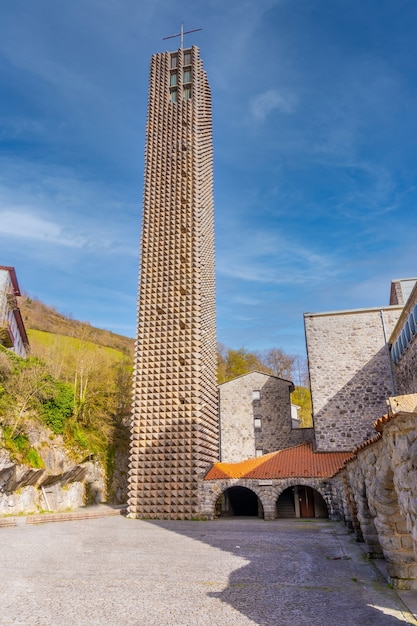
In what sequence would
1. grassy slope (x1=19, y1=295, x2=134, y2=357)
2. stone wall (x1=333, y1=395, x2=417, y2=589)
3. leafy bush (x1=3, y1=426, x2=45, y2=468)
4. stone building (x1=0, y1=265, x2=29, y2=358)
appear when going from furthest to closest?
grassy slope (x1=19, y1=295, x2=134, y2=357), stone building (x1=0, y1=265, x2=29, y2=358), leafy bush (x1=3, y1=426, x2=45, y2=468), stone wall (x1=333, y1=395, x2=417, y2=589)

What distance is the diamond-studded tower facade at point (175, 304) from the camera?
64.8ft

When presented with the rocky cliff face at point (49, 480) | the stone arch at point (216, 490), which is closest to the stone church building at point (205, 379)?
the stone arch at point (216, 490)

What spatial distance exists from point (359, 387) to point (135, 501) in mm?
11843

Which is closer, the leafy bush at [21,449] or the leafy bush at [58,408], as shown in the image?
the leafy bush at [21,449]

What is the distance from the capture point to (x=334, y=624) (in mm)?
5402

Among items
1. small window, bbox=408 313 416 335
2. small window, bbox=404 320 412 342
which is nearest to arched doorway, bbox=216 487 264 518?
small window, bbox=404 320 412 342

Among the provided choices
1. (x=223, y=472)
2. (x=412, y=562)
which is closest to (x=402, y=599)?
(x=412, y=562)

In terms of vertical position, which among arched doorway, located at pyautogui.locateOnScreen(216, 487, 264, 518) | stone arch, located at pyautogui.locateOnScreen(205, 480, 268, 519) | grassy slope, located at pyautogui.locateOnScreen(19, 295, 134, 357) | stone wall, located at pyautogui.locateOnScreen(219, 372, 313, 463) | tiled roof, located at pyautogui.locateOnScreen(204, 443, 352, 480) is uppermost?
grassy slope, located at pyautogui.locateOnScreen(19, 295, 134, 357)

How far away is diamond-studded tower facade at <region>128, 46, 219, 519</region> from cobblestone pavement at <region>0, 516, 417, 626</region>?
21.5ft

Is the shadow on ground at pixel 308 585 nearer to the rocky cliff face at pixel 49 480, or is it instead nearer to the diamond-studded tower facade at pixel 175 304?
the diamond-studded tower facade at pixel 175 304

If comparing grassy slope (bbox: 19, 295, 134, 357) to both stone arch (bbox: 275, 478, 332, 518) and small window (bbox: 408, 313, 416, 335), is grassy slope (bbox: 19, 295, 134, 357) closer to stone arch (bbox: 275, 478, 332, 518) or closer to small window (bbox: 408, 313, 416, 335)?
stone arch (bbox: 275, 478, 332, 518)

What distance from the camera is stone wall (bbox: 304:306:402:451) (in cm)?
2103

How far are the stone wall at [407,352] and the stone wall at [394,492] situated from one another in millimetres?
6835

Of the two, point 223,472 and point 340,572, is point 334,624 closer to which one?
point 340,572
